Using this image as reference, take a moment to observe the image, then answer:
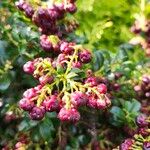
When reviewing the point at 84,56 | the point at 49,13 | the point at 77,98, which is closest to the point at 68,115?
the point at 77,98

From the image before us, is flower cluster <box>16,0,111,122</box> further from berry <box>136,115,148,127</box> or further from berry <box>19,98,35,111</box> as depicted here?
berry <box>136,115,148,127</box>

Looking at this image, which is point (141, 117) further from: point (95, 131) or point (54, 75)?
point (54, 75)

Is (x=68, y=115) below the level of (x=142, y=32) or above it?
above

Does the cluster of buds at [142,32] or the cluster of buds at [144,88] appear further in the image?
the cluster of buds at [142,32]

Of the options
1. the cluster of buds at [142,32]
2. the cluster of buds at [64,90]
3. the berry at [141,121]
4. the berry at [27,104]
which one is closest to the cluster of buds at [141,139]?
the berry at [141,121]

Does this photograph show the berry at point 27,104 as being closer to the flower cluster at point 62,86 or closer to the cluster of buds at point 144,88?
the flower cluster at point 62,86

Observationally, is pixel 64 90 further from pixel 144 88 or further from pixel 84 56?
pixel 144 88
